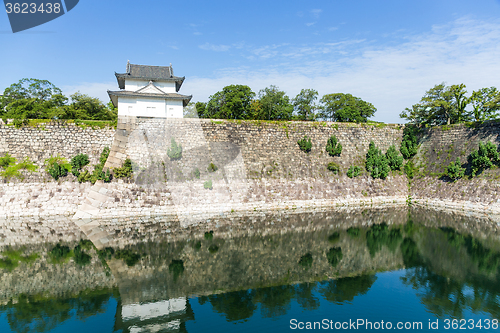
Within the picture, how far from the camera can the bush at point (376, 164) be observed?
3144 centimetres

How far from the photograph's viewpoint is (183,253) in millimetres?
15656

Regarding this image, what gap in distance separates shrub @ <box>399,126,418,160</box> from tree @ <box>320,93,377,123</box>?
13.5 metres

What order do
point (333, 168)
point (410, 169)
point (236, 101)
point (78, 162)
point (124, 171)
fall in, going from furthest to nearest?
point (236, 101) < point (410, 169) < point (333, 168) < point (78, 162) < point (124, 171)

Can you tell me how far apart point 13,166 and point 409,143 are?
37.9m

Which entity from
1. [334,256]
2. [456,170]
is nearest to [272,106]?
[456,170]

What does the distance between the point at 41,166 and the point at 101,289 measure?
57.9 feet

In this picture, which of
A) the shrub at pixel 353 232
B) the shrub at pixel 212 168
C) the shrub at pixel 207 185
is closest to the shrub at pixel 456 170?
the shrub at pixel 353 232

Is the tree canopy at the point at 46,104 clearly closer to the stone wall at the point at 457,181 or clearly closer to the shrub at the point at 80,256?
the shrub at the point at 80,256

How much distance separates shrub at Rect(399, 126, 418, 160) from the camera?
1329 inches

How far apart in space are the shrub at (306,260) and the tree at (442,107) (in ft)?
88.4

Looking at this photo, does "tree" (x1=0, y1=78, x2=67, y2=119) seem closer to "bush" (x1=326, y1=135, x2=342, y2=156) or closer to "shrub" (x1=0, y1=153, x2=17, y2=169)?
"shrub" (x1=0, y1=153, x2=17, y2=169)

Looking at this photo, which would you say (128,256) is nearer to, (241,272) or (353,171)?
(241,272)

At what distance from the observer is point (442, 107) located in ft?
117

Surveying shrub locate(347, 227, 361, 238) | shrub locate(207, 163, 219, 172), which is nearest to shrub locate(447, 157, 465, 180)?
shrub locate(347, 227, 361, 238)
